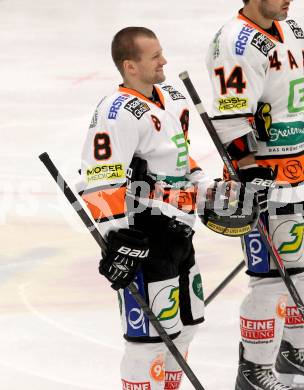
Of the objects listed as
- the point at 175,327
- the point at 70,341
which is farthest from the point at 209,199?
the point at 70,341

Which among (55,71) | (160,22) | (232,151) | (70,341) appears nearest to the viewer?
(232,151)

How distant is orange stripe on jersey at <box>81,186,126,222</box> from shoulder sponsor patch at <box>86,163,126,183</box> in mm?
38

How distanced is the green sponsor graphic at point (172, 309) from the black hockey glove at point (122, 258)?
25cm

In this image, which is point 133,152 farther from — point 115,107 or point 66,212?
point 66,212

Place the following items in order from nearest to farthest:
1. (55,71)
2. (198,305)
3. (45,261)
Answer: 1. (198,305)
2. (45,261)
3. (55,71)

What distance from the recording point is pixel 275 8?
15.7 feet

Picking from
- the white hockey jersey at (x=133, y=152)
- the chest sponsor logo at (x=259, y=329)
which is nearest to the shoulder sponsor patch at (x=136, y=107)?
the white hockey jersey at (x=133, y=152)

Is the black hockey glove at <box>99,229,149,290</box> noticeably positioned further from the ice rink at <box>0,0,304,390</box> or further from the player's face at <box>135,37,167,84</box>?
the ice rink at <box>0,0,304,390</box>

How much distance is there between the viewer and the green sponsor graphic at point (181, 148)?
4410mm

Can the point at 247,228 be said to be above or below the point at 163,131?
below

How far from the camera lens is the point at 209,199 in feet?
15.3

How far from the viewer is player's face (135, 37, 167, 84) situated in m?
4.34

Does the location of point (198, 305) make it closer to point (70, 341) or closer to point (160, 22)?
point (70, 341)

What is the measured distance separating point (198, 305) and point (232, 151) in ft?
2.18
